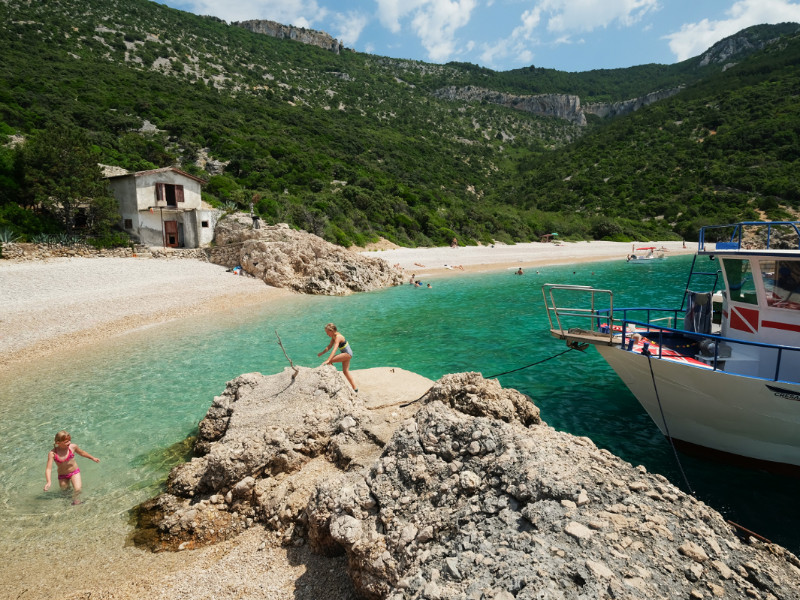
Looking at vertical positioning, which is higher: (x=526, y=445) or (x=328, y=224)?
(x=328, y=224)

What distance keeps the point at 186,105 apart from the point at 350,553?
211 ft

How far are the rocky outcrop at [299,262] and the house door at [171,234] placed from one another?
4650 millimetres

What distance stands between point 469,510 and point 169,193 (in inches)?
1314

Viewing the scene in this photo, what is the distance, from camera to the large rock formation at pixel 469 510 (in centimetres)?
252

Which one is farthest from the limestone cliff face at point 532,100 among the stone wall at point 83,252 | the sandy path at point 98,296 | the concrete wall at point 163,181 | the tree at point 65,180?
the sandy path at point 98,296

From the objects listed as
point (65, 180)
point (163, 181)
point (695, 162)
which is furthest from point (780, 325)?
point (695, 162)

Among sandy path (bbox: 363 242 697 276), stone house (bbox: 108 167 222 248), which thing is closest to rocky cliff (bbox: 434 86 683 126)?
sandy path (bbox: 363 242 697 276)

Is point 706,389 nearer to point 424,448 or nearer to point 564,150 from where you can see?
point 424,448

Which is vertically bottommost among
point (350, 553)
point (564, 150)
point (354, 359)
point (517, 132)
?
point (354, 359)

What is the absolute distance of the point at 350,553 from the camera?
3.58m

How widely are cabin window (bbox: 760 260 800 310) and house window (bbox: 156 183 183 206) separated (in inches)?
1281

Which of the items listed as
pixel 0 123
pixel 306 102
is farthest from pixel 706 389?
pixel 306 102

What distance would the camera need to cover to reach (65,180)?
25125mm

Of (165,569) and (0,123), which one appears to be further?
(0,123)
